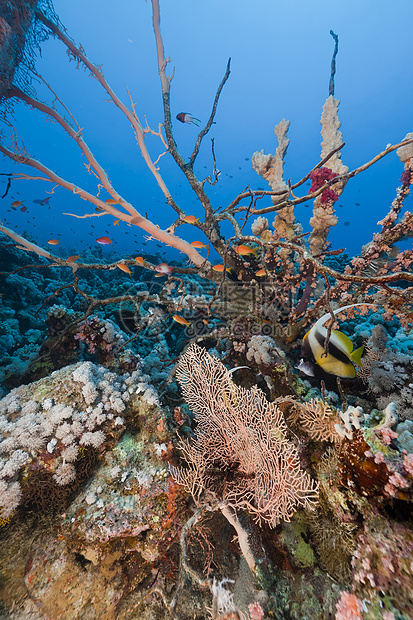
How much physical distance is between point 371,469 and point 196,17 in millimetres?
77058

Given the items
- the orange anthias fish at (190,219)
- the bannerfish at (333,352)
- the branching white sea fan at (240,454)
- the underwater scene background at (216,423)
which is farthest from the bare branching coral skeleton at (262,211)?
the branching white sea fan at (240,454)

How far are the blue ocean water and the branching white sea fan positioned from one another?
31.5m

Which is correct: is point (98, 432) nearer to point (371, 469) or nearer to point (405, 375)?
point (371, 469)

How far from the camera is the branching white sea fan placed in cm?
214

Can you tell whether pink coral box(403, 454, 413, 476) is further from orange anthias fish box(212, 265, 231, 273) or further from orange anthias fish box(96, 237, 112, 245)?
orange anthias fish box(96, 237, 112, 245)

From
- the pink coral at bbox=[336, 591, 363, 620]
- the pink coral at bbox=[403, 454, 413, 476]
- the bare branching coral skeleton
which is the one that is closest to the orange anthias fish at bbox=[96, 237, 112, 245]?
the bare branching coral skeleton

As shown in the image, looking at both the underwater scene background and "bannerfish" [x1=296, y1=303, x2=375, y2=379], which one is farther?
"bannerfish" [x1=296, y1=303, x2=375, y2=379]

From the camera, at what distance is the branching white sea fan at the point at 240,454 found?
2.14 m

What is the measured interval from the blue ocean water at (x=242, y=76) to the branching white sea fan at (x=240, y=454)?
103 feet

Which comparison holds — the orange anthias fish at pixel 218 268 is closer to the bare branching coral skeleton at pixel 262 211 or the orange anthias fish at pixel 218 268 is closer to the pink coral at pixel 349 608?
the bare branching coral skeleton at pixel 262 211

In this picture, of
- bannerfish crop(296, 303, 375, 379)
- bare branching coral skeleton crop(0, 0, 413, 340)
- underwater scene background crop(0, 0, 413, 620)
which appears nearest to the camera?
underwater scene background crop(0, 0, 413, 620)

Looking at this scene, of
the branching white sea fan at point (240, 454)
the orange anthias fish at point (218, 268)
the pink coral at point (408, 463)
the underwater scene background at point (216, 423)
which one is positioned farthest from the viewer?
the orange anthias fish at point (218, 268)

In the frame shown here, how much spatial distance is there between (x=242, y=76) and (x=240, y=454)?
260ft

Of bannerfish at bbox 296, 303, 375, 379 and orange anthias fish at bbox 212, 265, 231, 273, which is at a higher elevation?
orange anthias fish at bbox 212, 265, 231, 273
